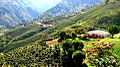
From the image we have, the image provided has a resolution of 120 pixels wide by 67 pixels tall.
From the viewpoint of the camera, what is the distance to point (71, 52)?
11525 centimetres

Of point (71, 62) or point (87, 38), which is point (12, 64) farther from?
point (87, 38)

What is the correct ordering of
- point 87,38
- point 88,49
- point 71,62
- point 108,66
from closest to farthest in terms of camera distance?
point 108,66
point 71,62
point 88,49
point 87,38

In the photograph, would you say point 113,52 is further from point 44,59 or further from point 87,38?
point 87,38

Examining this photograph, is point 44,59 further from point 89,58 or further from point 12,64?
point 89,58

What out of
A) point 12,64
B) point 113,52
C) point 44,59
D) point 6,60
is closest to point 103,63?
point 113,52

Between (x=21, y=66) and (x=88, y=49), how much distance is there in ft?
101

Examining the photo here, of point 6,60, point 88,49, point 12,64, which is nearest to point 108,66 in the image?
point 88,49

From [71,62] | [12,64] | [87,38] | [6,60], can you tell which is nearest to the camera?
[71,62]

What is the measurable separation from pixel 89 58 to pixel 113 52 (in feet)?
37.7

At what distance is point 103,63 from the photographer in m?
109

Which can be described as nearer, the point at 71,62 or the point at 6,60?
the point at 71,62

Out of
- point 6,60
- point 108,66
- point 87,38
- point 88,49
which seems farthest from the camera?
point 87,38

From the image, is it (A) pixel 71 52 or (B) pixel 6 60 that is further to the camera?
(B) pixel 6 60

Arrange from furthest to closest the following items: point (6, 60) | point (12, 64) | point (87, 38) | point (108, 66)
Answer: point (87, 38)
point (6, 60)
point (12, 64)
point (108, 66)
